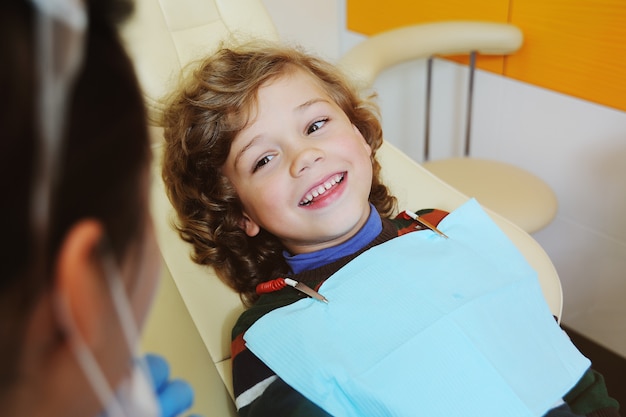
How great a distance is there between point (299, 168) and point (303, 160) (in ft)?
0.04

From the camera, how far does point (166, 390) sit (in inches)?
10.1

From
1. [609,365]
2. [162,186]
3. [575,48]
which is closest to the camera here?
[162,186]

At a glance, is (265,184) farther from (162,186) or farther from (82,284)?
(82,284)

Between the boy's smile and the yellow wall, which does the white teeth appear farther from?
the yellow wall

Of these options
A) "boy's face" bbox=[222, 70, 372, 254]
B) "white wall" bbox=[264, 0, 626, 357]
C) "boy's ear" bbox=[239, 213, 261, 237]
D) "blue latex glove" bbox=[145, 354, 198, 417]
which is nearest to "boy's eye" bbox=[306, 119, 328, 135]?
"boy's face" bbox=[222, 70, 372, 254]

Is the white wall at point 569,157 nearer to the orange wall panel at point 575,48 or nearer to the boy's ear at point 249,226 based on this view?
the orange wall panel at point 575,48

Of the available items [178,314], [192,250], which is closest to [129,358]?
[178,314]

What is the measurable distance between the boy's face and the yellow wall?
744 millimetres

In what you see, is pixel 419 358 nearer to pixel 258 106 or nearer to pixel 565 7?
pixel 258 106

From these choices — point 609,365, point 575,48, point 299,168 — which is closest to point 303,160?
point 299,168

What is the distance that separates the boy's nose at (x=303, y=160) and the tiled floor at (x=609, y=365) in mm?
971

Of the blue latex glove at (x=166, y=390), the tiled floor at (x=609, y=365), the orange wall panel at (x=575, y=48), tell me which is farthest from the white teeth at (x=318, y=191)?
the tiled floor at (x=609, y=365)

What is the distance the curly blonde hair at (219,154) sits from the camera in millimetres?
926

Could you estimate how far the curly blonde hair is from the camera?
926 millimetres
